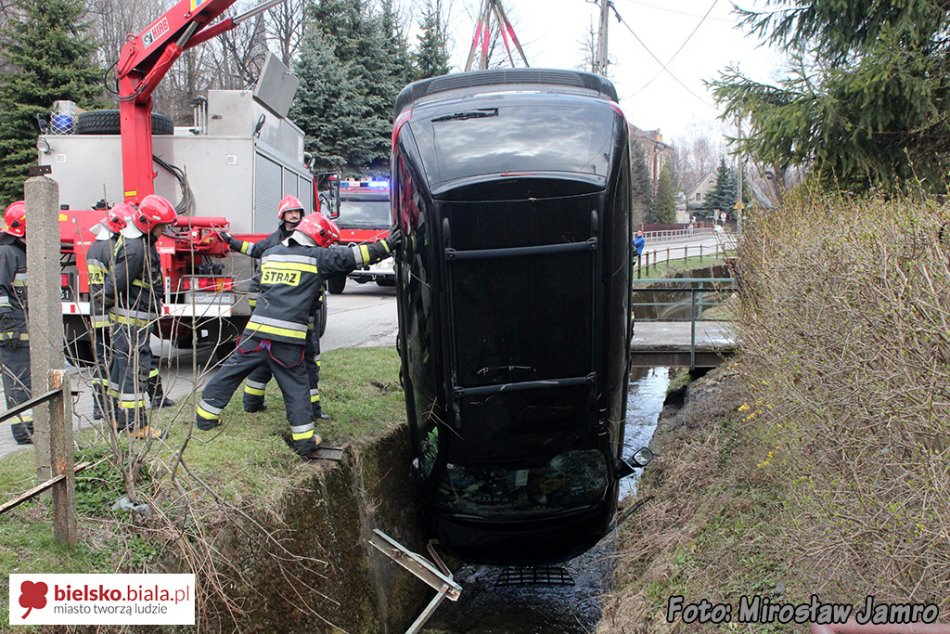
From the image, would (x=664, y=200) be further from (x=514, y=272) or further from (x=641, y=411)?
(x=514, y=272)

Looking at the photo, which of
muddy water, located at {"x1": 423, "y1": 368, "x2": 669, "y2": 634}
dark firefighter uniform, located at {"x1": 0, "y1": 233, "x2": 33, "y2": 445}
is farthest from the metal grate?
dark firefighter uniform, located at {"x1": 0, "y1": 233, "x2": 33, "y2": 445}

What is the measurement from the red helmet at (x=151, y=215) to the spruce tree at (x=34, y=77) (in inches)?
643

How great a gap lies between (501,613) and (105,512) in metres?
3.39

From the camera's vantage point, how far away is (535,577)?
6.20 meters

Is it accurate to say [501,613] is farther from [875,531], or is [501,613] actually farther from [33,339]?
[33,339]

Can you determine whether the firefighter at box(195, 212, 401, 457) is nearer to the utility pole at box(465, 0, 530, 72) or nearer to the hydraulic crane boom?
the hydraulic crane boom

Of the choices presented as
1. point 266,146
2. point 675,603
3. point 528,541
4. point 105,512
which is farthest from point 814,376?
point 266,146

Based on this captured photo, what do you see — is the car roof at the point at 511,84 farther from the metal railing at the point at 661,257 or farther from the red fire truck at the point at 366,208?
the red fire truck at the point at 366,208

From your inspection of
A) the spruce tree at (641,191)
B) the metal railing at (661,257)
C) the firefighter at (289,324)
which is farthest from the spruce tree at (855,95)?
the spruce tree at (641,191)

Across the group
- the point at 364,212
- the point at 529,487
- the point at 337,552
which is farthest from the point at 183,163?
the point at 364,212

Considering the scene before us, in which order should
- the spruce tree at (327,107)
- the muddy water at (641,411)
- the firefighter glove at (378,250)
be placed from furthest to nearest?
the spruce tree at (327,107) → the muddy water at (641,411) → the firefighter glove at (378,250)

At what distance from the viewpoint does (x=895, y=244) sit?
335 centimetres

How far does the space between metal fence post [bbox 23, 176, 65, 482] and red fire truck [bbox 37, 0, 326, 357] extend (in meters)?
3.50

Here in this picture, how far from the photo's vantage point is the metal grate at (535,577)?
6168 mm
